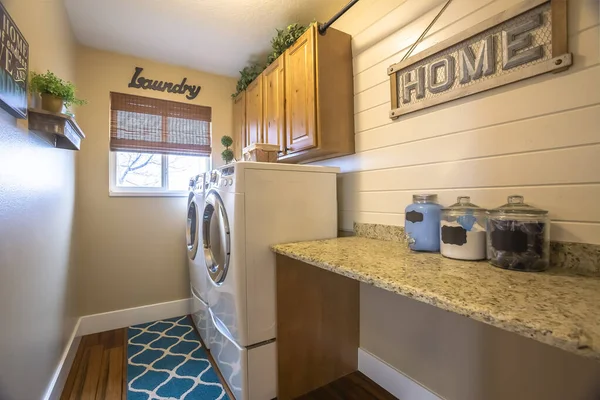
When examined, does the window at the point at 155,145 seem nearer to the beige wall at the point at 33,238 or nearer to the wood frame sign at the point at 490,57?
the beige wall at the point at 33,238

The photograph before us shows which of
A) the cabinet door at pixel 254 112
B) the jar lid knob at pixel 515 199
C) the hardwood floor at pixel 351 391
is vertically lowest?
the hardwood floor at pixel 351 391

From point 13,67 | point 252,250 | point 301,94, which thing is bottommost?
point 252,250

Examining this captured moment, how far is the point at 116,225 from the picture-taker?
99.7 inches

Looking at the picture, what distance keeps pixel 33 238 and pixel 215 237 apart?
0.84m

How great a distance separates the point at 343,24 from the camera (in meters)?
1.97

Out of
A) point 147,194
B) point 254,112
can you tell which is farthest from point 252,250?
point 147,194

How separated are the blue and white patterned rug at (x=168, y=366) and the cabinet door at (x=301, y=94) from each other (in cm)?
163

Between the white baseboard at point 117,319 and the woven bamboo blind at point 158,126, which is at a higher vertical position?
the woven bamboo blind at point 158,126

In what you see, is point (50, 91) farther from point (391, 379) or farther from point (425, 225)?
point (391, 379)

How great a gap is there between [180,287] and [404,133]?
99.2 inches

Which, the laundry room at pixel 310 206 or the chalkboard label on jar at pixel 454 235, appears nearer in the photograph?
the laundry room at pixel 310 206

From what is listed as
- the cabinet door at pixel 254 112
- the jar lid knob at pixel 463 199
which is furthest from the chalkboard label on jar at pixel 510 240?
the cabinet door at pixel 254 112

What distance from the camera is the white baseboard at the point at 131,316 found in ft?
7.86

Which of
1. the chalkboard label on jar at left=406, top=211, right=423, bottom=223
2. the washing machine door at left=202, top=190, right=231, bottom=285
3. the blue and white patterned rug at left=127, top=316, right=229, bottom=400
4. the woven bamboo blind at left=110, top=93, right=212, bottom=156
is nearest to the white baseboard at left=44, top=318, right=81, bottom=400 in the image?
the blue and white patterned rug at left=127, top=316, right=229, bottom=400
